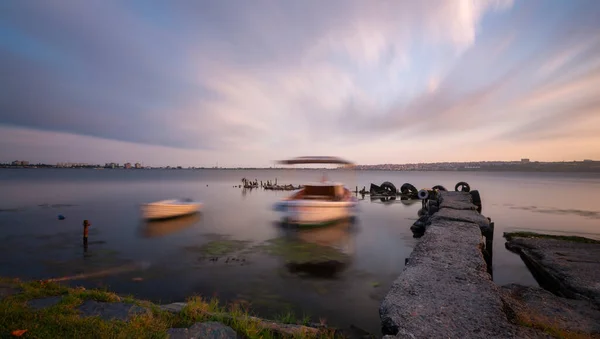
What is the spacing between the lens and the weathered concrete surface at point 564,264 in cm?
714

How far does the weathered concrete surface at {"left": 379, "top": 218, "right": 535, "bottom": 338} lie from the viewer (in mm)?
3896

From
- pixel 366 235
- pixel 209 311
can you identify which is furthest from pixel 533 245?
pixel 209 311

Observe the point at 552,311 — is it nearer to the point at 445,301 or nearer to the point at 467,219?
the point at 445,301

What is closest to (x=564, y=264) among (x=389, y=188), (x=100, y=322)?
(x=100, y=322)

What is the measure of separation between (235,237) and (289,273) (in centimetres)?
722

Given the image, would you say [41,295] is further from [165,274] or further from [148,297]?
[165,274]

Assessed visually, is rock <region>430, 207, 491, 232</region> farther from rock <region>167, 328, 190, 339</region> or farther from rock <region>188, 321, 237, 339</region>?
rock <region>167, 328, 190, 339</region>

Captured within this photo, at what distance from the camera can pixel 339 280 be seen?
32.9 feet

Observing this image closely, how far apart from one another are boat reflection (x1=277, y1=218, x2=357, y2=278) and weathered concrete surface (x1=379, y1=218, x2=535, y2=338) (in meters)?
4.83

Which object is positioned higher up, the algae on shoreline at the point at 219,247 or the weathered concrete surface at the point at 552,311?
the weathered concrete surface at the point at 552,311

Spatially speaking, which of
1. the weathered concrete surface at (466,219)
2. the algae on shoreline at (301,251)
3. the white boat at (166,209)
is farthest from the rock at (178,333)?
the white boat at (166,209)

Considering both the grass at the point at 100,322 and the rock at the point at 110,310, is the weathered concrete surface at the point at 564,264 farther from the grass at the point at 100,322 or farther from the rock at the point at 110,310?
the rock at the point at 110,310

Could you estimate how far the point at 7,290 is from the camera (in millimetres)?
6488

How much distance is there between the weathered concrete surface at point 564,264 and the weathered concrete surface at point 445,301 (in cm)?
262
